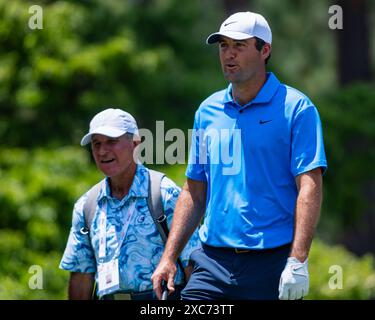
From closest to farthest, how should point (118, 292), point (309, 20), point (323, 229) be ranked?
point (118, 292), point (323, 229), point (309, 20)

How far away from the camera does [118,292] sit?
17.9 ft

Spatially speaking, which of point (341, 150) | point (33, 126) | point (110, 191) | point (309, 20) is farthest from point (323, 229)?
point (110, 191)

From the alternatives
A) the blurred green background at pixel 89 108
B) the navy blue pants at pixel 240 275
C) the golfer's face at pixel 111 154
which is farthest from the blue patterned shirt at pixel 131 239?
the blurred green background at pixel 89 108

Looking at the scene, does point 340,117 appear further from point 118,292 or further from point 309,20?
point 309,20

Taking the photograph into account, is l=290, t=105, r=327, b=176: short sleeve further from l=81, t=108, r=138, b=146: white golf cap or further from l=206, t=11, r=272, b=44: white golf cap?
l=81, t=108, r=138, b=146: white golf cap

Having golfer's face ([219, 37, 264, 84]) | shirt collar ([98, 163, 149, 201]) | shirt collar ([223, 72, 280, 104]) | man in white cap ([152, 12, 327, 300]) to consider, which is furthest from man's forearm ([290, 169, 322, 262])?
shirt collar ([98, 163, 149, 201])

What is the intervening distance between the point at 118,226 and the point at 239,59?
1120 mm

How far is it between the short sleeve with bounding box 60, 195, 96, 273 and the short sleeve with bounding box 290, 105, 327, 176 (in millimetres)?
1295

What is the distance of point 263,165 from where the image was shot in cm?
504

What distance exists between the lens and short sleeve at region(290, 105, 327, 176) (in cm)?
496

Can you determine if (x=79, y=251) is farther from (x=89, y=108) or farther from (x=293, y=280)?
(x=89, y=108)

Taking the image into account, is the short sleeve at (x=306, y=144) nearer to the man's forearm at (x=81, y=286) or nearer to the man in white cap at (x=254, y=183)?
the man in white cap at (x=254, y=183)

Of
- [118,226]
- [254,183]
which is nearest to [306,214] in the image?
[254,183]
